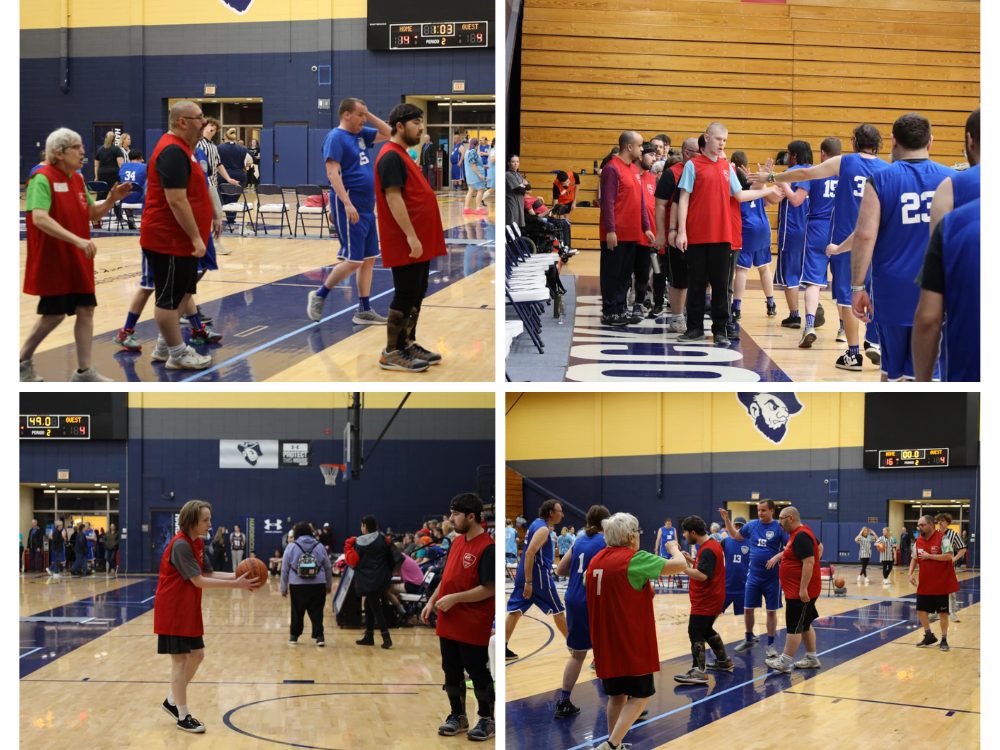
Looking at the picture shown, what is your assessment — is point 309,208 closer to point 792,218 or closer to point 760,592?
point 792,218

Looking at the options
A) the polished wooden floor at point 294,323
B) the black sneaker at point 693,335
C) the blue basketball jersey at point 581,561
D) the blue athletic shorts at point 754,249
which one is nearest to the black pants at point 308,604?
the polished wooden floor at point 294,323

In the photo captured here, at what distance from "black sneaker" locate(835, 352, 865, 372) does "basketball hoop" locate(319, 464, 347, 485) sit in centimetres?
885

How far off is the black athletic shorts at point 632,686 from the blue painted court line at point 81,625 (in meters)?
3.92

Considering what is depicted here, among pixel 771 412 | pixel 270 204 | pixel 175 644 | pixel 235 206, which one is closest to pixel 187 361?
pixel 175 644

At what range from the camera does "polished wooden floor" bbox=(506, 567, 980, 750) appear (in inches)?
194

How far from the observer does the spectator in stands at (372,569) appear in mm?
7898

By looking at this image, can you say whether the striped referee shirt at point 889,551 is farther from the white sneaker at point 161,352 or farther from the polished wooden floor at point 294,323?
the white sneaker at point 161,352

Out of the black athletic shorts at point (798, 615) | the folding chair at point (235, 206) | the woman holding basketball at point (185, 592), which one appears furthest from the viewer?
the folding chair at point (235, 206)

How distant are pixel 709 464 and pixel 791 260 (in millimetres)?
2213

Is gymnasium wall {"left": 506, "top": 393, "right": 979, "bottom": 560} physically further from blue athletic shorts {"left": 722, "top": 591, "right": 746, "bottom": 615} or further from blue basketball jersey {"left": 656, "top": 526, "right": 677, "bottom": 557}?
blue athletic shorts {"left": 722, "top": 591, "right": 746, "bottom": 615}

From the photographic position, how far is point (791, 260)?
7609 millimetres

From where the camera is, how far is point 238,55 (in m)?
11.8

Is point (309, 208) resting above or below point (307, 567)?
above
